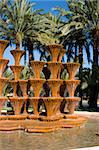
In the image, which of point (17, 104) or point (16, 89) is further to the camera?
point (16, 89)

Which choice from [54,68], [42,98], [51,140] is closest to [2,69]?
[42,98]

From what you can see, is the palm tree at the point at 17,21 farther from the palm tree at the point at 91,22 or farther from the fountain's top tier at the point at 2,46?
the fountain's top tier at the point at 2,46

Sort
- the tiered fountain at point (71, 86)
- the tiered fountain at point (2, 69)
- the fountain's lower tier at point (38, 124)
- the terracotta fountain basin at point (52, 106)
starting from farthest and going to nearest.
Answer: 1. the tiered fountain at point (71, 86)
2. the tiered fountain at point (2, 69)
3. the terracotta fountain basin at point (52, 106)
4. the fountain's lower tier at point (38, 124)

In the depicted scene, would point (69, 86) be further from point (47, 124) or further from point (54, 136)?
point (54, 136)

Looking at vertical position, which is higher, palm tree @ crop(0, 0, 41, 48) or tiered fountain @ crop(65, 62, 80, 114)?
palm tree @ crop(0, 0, 41, 48)

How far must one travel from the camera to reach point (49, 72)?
31500mm

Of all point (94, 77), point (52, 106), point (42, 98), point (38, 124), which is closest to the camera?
point (38, 124)

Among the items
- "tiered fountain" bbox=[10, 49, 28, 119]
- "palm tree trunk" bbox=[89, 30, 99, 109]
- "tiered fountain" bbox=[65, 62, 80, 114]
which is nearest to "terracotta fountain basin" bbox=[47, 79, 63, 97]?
"tiered fountain" bbox=[65, 62, 80, 114]

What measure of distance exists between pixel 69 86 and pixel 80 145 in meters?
12.4

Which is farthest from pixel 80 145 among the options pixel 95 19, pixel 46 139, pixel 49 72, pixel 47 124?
pixel 95 19

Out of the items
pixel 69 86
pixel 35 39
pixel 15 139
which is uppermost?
pixel 35 39

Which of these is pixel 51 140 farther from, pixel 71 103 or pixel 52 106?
pixel 71 103

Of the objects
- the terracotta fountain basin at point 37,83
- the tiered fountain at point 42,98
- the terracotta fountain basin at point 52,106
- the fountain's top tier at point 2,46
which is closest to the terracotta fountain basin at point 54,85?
the tiered fountain at point 42,98

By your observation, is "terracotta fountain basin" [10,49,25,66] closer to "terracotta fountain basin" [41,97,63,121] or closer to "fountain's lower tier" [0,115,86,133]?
"terracotta fountain basin" [41,97,63,121]
